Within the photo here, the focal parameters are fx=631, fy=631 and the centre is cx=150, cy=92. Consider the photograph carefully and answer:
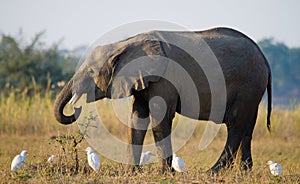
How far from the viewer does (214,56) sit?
8992 mm

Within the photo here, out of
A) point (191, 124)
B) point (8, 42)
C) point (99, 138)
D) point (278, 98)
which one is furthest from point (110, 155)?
point (278, 98)

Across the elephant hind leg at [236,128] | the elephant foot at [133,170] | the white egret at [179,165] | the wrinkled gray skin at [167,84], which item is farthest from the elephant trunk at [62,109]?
the elephant hind leg at [236,128]

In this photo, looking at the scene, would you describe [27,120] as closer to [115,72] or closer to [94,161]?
[115,72]

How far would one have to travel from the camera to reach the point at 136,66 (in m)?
8.79

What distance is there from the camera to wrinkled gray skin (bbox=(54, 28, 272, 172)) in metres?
8.68

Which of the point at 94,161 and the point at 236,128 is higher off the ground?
the point at 236,128

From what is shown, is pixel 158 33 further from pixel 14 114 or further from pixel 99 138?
pixel 14 114

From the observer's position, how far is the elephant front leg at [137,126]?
905cm

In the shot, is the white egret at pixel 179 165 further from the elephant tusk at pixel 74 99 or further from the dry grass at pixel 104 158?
the elephant tusk at pixel 74 99

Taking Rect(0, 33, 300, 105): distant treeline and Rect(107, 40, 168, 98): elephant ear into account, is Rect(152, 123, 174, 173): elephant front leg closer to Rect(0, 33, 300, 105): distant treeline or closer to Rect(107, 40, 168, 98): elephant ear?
Rect(107, 40, 168, 98): elephant ear

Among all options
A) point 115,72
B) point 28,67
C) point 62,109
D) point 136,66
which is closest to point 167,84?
point 136,66

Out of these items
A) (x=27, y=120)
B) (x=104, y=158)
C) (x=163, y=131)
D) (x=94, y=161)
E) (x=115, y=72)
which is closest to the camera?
(x=94, y=161)

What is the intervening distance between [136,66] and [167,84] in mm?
508

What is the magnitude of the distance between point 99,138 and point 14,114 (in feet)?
7.40
